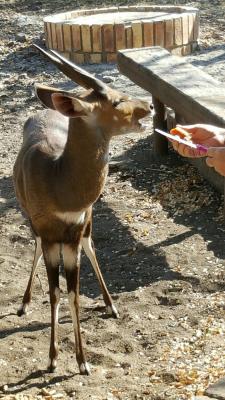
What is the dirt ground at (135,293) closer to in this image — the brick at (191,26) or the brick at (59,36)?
the brick at (59,36)

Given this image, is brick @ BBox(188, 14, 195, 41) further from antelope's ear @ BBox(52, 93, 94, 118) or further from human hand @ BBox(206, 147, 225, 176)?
human hand @ BBox(206, 147, 225, 176)

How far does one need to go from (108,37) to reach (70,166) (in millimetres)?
7195

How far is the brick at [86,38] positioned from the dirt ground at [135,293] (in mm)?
2953

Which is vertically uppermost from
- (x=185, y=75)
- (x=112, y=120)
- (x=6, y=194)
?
(x=112, y=120)

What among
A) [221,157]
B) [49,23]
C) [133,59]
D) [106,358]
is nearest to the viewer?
[221,157]

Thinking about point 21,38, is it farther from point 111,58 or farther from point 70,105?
point 70,105

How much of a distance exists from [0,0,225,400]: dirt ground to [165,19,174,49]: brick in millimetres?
2969

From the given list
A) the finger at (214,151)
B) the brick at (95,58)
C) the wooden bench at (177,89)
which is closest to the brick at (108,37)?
the brick at (95,58)

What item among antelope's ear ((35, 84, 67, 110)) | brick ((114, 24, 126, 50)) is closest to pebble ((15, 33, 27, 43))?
brick ((114, 24, 126, 50))

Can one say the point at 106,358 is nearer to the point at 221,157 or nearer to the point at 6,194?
the point at 221,157

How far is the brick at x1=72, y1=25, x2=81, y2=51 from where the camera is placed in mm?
11195

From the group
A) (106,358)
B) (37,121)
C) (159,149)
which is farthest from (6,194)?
(106,358)

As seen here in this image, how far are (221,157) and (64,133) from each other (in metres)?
1.74

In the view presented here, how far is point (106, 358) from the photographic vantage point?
4.59 metres
